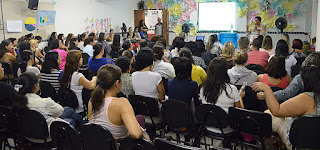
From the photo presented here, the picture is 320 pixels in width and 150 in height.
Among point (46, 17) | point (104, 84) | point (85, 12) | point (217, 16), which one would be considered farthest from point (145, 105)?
point (217, 16)

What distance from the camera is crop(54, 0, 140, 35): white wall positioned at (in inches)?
375

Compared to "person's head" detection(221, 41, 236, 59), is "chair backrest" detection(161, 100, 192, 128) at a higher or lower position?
lower

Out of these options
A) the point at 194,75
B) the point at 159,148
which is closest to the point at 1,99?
the point at 159,148

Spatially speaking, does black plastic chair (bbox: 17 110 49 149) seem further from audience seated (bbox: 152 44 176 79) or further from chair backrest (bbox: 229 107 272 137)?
audience seated (bbox: 152 44 176 79)

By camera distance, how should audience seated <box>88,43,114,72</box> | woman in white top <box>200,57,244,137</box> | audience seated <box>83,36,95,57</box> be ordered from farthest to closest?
1. audience seated <box>83,36,95,57</box>
2. audience seated <box>88,43,114,72</box>
3. woman in white top <box>200,57,244,137</box>

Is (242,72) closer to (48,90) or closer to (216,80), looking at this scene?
(216,80)

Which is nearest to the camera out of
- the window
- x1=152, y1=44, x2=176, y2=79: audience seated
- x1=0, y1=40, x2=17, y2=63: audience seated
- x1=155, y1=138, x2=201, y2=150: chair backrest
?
x1=155, y1=138, x2=201, y2=150: chair backrest

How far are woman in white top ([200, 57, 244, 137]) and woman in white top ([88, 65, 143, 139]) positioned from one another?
1.09m

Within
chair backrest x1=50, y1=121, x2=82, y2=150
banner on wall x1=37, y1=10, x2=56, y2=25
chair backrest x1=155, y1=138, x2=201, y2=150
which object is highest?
banner on wall x1=37, y1=10, x2=56, y2=25

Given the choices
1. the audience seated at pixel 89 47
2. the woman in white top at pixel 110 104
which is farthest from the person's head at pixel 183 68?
the audience seated at pixel 89 47

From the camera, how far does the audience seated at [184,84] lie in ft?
11.0

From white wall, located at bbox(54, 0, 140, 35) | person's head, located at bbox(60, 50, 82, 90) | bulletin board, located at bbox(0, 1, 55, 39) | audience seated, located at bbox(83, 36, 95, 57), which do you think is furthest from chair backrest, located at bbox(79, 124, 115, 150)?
white wall, located at bbox(54, 0, 140, 35)

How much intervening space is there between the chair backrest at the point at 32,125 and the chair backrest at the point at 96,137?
0.56m

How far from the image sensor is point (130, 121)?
2.20 meters
